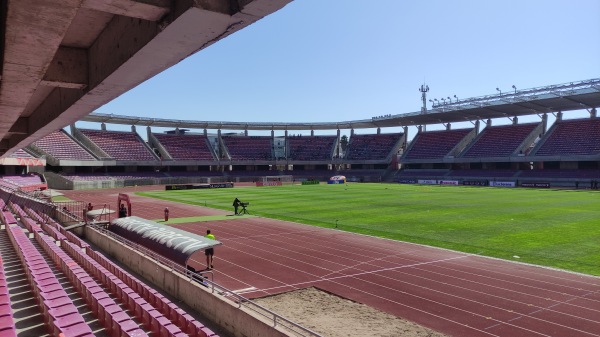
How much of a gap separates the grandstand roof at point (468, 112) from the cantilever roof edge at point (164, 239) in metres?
62.1

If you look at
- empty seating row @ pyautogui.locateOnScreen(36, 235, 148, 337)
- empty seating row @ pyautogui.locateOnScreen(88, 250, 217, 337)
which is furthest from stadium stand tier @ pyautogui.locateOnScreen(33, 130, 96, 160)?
empty seating row @ pyautogui.locateOnScreen(88, 250, 217, 337)

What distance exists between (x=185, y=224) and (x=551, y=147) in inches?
2556

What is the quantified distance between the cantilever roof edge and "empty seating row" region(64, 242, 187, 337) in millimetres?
2046

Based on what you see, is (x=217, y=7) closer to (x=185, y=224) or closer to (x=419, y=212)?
(x=185, y=224)

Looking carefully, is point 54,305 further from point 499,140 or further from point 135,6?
point 499,140

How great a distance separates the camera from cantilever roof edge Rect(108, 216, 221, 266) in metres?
13.2

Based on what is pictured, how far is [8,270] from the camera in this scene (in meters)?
14.0

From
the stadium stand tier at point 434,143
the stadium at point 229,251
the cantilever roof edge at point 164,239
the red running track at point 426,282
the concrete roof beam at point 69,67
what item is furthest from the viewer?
the stadium stand tier at point 434,143

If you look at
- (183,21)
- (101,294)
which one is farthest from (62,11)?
(101,294)

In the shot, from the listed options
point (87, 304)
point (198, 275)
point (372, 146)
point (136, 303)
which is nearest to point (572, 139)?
point (372, 146)

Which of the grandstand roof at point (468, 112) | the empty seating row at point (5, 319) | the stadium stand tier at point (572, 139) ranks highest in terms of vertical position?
the grandstand roof at point (468, 112)

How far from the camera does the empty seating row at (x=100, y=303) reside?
8.28m

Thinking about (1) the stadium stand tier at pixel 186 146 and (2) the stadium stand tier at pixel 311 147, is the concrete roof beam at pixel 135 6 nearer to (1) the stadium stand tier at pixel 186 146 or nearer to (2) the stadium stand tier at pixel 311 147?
(1) the stadium stand tier at pixel 186 146

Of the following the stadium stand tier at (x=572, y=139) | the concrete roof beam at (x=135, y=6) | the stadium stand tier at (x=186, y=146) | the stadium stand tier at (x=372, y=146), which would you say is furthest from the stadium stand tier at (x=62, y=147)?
A: the stadium stand tier at (x=572, y=139)
